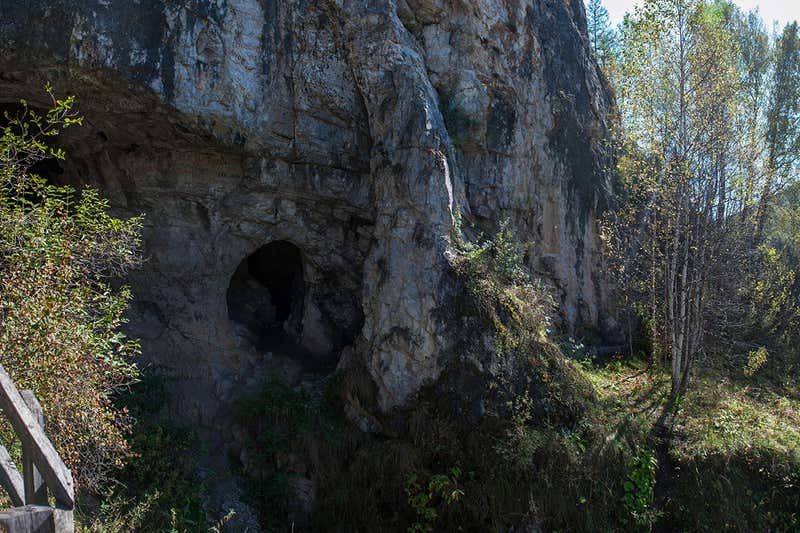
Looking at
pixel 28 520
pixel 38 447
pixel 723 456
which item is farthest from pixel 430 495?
pixel 28 520

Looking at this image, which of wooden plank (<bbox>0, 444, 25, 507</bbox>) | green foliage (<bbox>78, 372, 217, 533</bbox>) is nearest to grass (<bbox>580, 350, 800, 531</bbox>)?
green foliage (<bbox>78, 372, 217, 533</bbox>)

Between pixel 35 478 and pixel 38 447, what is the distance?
22 centimetres

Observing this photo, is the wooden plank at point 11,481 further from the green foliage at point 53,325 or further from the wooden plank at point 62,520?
the green foliage at point 53,325

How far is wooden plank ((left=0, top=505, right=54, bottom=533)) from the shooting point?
268cm

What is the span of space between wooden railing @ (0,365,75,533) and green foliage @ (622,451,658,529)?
6.97m

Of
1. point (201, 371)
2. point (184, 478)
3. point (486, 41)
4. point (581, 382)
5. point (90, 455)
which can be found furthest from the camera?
point (486, 41)

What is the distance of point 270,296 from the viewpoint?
1252 centimetres

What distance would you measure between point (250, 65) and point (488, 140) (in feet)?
15.1

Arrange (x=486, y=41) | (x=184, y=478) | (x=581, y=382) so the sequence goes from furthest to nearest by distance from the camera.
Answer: (x=486, y=41) < (x=581, y=382) < (x=184, y=478)

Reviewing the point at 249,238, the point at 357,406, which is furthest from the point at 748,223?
the point at 249,238

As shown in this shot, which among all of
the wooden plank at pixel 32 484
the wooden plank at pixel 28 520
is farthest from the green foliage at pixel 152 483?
the wooden plank at pixel 28 520

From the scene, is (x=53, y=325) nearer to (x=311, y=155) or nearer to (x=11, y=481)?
(x=11, y=481)

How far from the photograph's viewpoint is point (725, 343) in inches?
446

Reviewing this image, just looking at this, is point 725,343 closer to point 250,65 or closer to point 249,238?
point 249,238
